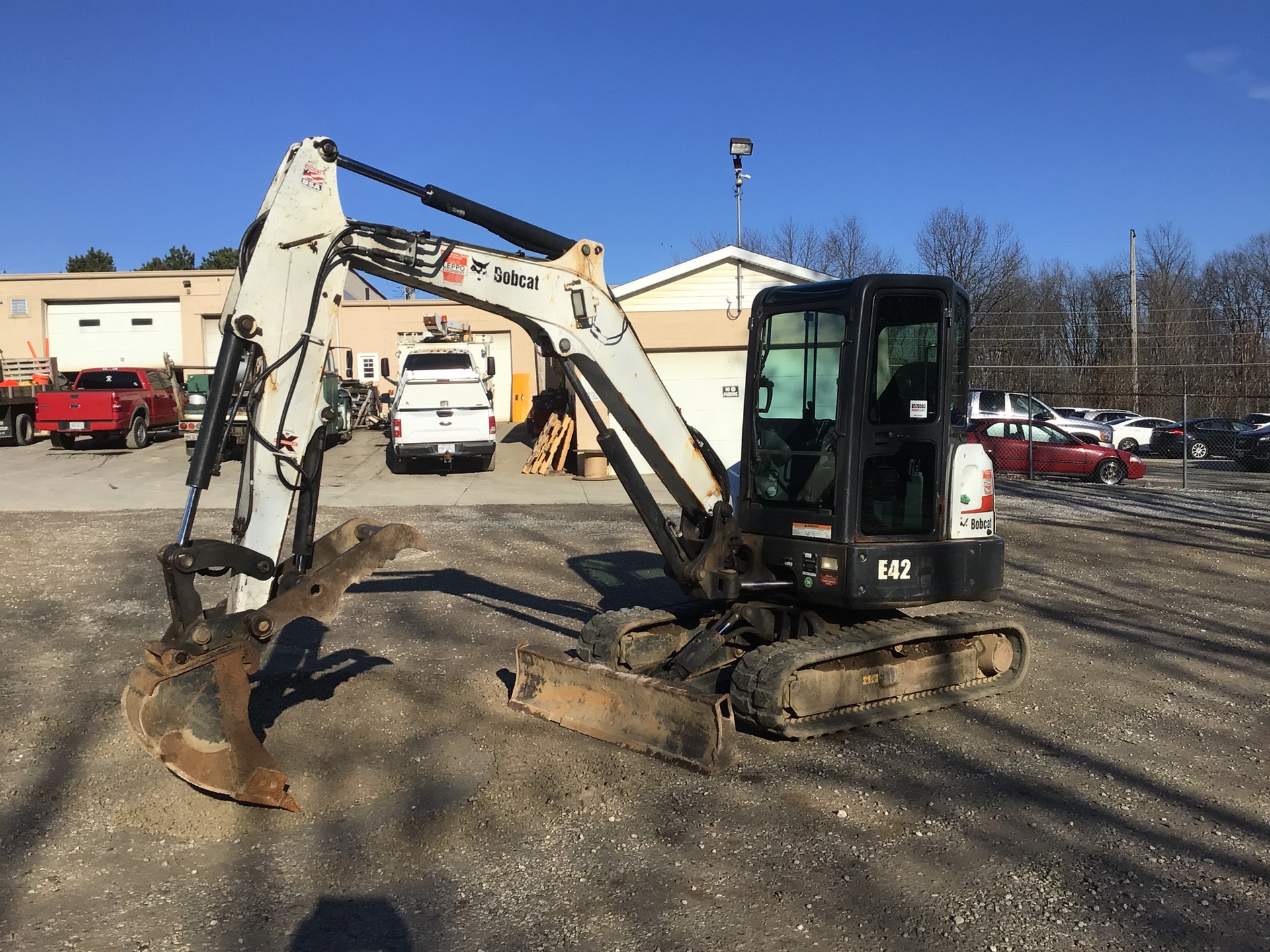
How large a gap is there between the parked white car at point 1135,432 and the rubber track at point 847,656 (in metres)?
24.3

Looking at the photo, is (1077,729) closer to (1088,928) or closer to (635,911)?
(1088,928)

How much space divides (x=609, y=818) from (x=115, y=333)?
30.6m

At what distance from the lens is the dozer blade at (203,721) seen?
4.63 metres

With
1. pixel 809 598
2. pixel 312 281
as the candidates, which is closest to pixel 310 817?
pixel 312 281

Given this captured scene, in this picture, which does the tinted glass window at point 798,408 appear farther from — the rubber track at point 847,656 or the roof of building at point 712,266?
the roof of building at point 712,266

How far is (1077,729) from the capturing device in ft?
21.2

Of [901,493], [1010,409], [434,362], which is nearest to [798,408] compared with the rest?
[901,493]

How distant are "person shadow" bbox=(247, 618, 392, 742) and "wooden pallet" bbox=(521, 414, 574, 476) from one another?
39.9 ft

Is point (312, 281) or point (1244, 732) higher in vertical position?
point (312, 281)

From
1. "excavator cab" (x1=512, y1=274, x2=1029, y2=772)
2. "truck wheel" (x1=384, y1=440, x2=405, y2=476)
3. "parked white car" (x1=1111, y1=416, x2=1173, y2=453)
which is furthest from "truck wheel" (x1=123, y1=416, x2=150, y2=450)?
"parked white car" (x1=1111, y1=416, x2=1173, y2=453)

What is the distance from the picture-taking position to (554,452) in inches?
826

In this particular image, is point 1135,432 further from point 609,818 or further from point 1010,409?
point 609,818

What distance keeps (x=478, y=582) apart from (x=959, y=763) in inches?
240

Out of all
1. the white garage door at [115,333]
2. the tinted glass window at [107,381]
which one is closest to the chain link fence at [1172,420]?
the tinted glass window at [107,381]
